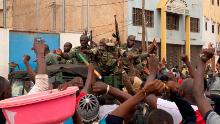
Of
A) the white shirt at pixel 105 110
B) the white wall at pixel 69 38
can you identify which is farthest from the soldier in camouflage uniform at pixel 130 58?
the white wall at pixel 69 38

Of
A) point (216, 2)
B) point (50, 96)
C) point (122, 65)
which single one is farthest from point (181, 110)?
point (216, 2)

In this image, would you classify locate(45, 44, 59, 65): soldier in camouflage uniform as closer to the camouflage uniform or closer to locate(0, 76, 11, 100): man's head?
the camouflage uniform

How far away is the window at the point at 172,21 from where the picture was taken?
31425 millimetres

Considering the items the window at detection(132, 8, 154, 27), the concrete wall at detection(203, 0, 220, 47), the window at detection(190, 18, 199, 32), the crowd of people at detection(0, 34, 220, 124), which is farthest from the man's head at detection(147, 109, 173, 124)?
the concrete wall at detection(203, 0, 220, 47)

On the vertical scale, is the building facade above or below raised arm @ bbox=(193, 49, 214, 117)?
above

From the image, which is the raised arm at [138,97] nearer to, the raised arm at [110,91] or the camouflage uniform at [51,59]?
the raised arm at [110,91]

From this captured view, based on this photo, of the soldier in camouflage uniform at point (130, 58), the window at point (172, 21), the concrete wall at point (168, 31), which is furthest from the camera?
the window at point (172, 21)

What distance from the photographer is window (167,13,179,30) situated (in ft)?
103

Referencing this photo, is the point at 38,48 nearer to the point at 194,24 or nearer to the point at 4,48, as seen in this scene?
the point at 4,48

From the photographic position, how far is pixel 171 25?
3172 centimetres

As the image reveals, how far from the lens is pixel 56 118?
303 centimetres

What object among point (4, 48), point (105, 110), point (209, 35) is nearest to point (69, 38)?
point (4, 48)

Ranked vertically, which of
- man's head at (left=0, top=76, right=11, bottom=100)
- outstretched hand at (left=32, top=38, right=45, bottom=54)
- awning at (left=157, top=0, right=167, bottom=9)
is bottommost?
man's head at (left=0, top=76, right=11, bottom=100)

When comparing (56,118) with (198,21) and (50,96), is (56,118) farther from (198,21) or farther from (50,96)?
(198,21)
